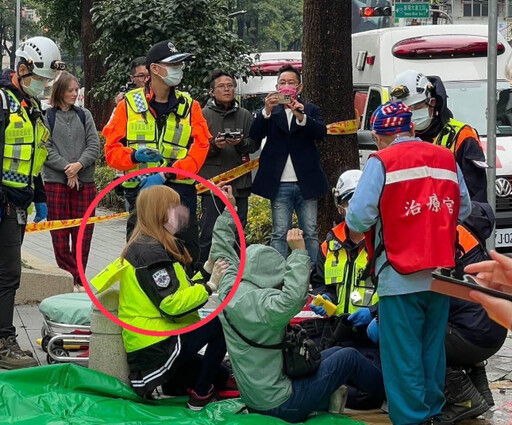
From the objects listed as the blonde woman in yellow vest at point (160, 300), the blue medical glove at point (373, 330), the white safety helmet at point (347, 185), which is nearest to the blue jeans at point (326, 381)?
the blue medical glove at point (373, 330)

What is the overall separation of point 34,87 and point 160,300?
2167 mm

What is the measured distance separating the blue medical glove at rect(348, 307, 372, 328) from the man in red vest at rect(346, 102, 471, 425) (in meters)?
0.57

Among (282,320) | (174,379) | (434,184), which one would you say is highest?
(434,184)

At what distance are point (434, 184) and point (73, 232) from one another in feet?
18.1

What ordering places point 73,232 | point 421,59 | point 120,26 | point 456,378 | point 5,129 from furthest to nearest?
point 120,26 < point 421,59 < point 73,232 < point 5,129 < point 456,378

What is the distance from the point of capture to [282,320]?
6.08 metres

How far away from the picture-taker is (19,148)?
25.4ft

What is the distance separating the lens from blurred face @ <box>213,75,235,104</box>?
400 inches

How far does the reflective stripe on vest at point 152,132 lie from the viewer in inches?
332

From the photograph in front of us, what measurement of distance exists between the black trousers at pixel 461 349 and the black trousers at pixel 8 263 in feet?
10.1

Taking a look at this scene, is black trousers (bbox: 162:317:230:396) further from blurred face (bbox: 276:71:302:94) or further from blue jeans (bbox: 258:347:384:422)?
blurred face (bbox: 276:71:302:94)

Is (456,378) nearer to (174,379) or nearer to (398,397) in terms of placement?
(398,397)

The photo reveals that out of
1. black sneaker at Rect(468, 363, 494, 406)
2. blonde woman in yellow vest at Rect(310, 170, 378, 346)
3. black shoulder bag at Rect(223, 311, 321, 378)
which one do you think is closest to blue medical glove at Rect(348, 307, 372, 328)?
blonde woman in yellow vest at Rect(310, 170, 378, 346)

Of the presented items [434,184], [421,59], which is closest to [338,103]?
[421,59]
